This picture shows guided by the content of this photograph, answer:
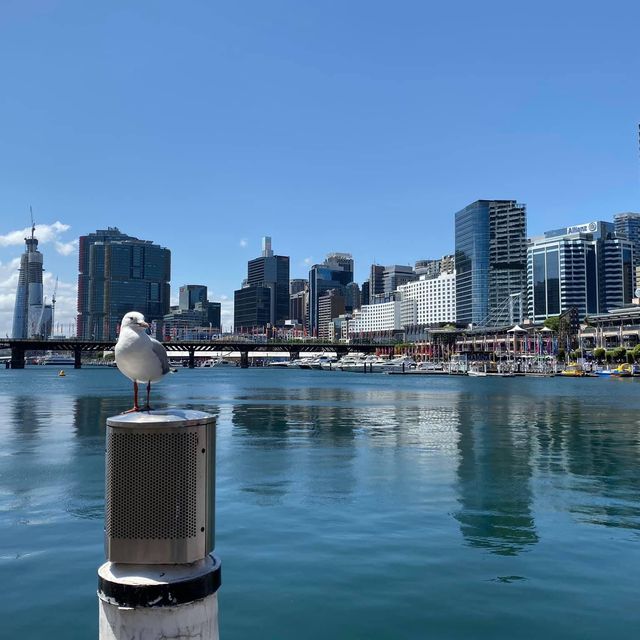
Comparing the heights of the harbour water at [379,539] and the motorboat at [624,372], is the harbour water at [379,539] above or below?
above

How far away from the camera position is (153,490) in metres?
4.59

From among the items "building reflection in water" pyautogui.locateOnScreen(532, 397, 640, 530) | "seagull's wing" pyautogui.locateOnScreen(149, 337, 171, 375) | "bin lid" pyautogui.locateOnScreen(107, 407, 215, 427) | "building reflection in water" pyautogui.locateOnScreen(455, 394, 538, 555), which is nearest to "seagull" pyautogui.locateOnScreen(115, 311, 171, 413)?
"seagull's wing" pyautogui.locateOnScreen(149, 337, 171, 375)

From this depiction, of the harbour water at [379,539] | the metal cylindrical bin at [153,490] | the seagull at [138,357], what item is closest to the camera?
the metal cylindrical bin at [153,490]

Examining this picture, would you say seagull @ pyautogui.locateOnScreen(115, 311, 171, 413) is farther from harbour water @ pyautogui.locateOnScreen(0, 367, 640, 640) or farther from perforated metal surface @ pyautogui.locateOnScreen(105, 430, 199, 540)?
harbour water @ pyautogui.locateOnScreen(0, 367, 640, 640)

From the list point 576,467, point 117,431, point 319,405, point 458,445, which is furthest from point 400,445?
point 319,405

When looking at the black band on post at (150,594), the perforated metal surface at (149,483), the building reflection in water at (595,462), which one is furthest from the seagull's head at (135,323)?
the building reflection in water at (595,462)

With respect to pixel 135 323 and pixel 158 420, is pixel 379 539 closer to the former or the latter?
pixel 135 323

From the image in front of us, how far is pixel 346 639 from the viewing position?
10.0m

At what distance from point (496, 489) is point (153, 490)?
762 inches

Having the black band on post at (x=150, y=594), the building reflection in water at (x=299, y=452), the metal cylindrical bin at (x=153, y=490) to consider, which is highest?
the metal cylindrical bin at (x=153, y=490)

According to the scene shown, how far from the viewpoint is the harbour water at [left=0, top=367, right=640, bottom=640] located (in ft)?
35.7

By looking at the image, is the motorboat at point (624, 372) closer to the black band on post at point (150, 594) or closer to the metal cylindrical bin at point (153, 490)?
the metal cylindrical bin at point (153, 490)

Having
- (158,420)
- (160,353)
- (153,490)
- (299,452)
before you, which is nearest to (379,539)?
(160,353)

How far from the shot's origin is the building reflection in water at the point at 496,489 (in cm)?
1577
